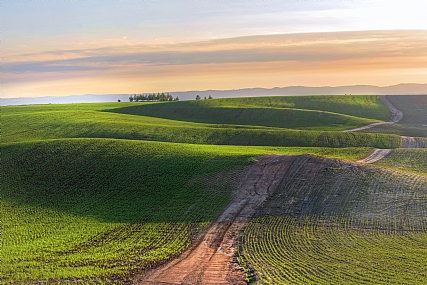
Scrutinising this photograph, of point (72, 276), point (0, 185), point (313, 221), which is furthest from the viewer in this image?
point (0, 185)

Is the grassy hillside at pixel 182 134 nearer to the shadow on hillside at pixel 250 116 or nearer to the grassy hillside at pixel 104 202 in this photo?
the grassy hillside at pixel 104 202

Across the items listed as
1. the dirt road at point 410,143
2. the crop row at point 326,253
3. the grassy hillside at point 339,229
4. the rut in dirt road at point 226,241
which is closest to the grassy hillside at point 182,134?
the dirt road at point 410,143

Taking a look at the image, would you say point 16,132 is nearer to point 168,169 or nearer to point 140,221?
point 168,169

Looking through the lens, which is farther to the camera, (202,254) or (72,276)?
(202,254)

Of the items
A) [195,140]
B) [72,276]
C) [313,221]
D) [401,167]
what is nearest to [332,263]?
[313,221]

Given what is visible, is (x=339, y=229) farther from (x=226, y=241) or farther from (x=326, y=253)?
(x=226, y=241)

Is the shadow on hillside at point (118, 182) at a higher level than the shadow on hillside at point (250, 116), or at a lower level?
lower

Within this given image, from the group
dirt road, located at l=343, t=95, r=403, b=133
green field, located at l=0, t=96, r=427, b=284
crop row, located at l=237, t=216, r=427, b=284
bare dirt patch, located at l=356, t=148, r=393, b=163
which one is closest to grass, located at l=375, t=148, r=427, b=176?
green field, located at l=0, t=96, r=427, b=284
